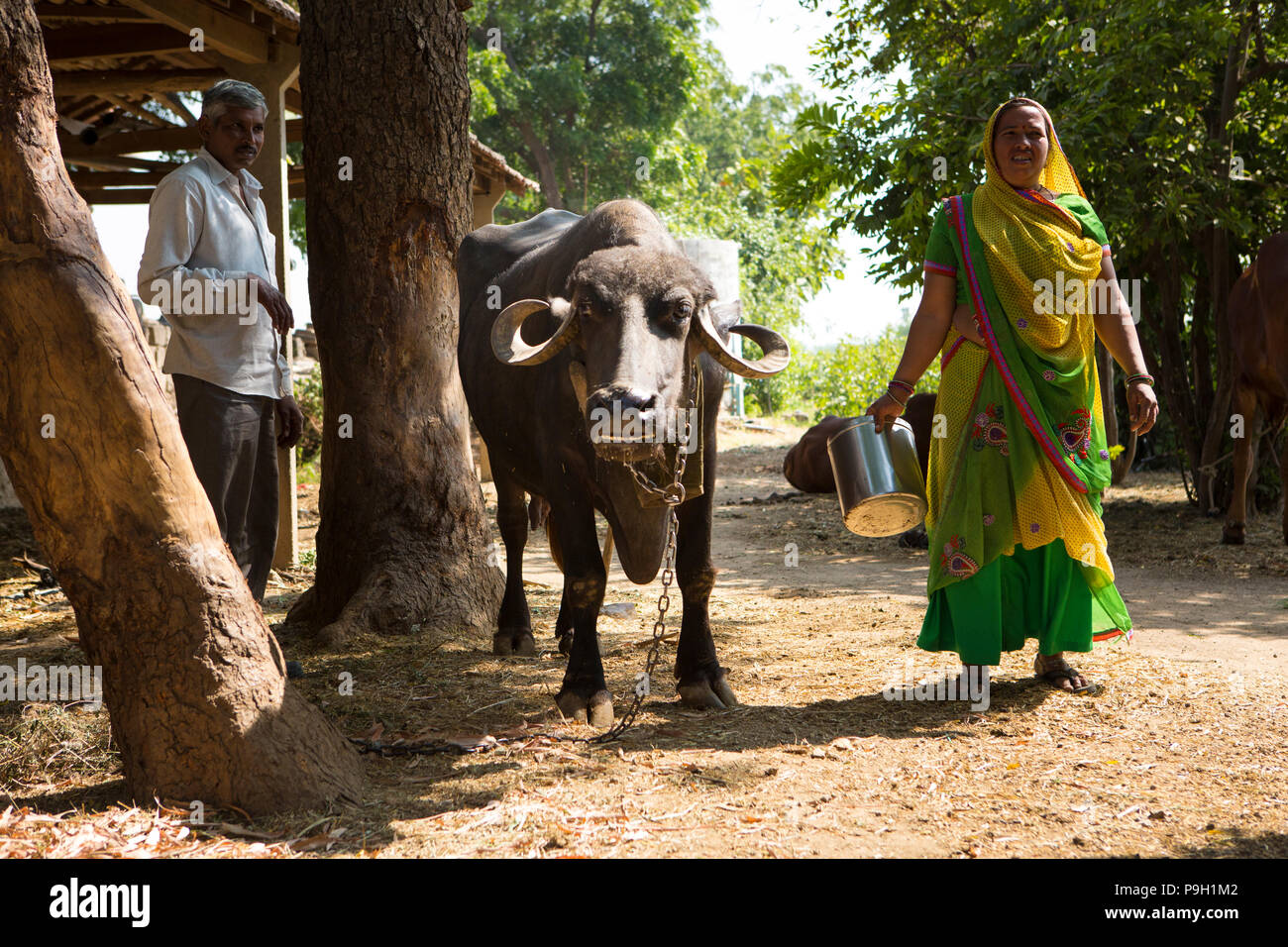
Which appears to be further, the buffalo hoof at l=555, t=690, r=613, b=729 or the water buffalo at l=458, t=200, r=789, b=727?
the buffalo hoof at l=555, t=690, r=613, b=729

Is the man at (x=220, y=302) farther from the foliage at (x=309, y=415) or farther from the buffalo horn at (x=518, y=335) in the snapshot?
the foliage at (x=309, y=415)

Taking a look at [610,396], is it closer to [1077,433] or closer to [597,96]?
[1077,433]

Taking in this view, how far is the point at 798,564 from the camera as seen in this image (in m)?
7.62

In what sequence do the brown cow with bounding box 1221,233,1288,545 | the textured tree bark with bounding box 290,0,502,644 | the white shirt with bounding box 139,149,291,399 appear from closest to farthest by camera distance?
the white shirt with bounding box 139,149,291,399 < the textured tree bark with bounding box 290,0,502,644 < the brown cow with bounding box 1221,233,1288,545

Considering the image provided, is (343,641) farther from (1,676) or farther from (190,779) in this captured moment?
(190,779)

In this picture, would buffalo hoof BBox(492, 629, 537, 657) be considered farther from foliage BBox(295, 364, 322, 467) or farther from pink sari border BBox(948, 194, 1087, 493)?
foliage BBox(295, 364, 322, 467)

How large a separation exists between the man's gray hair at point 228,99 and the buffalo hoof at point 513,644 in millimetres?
2376

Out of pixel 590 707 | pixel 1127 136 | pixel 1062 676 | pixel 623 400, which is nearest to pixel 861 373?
pixel 1127 136

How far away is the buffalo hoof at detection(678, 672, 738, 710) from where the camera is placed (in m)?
4.00

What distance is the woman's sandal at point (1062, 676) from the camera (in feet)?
13.5

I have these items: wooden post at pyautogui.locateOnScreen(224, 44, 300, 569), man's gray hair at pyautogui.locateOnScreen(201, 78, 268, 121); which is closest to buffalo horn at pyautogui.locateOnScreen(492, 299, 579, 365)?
man's gray hair at pyautogui.locateOnScreen(201, 78, 268, 121)

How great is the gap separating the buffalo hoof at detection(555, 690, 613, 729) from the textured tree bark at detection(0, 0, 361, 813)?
1038 millimetres

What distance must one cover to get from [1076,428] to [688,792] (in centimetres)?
198

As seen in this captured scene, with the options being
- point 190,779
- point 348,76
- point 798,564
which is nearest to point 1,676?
point 190,779
